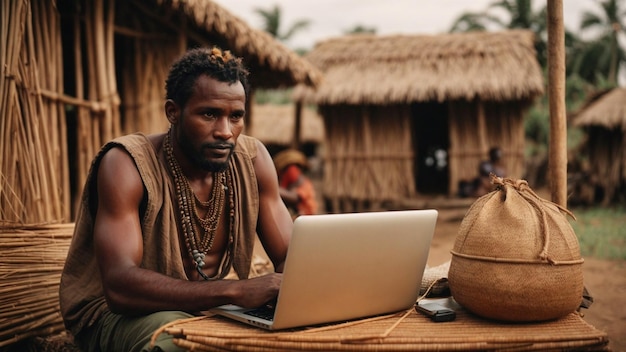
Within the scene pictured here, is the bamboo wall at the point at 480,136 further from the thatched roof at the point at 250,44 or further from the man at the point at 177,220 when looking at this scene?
the man at the point at 177,220

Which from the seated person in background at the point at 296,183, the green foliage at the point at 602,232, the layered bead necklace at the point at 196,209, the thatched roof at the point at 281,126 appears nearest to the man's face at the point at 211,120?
the layered bead necklace at the point at 196,209

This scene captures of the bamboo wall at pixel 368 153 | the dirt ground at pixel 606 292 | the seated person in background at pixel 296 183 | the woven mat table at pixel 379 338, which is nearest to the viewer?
the woven mat table at pixel 379 338

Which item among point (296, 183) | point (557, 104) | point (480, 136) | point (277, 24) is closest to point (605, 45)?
point (277, 24)

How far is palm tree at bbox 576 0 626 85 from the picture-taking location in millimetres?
26234

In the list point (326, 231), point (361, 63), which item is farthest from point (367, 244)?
point (361, 63)

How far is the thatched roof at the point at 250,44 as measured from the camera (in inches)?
199

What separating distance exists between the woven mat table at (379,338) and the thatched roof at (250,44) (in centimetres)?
364

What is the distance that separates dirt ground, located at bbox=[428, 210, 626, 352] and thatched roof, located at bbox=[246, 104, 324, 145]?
11629 mm

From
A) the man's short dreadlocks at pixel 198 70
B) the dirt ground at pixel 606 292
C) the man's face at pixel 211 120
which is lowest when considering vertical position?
the dirt ground at pixel 606 292

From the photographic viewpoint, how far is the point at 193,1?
4.92 metres

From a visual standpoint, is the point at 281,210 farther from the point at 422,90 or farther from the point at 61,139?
the point at 422,90

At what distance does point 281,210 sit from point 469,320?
3.35ft

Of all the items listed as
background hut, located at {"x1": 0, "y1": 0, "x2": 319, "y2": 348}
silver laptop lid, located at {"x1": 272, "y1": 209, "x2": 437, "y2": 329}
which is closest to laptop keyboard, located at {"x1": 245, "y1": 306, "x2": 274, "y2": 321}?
silver laptop lid, located at {"x1": 272, "y1": 209, "x2": 437, "y2": 329}

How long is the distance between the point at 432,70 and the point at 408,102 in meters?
0.69
